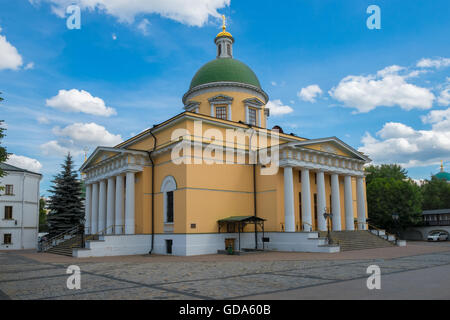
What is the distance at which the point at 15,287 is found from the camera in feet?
36.5

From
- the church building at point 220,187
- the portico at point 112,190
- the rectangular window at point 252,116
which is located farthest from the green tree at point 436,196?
the portico at point 112,190

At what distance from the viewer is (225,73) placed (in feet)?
102

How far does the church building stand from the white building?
14.3 metres

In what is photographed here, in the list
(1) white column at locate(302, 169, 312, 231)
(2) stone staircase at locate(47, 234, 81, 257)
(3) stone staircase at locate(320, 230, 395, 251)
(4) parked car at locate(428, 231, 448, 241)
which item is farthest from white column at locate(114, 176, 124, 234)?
(4) parked car at locate(428, 231, 448, 241)

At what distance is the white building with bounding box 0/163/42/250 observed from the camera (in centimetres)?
3850

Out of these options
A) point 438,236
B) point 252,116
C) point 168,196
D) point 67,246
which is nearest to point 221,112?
point 252,116

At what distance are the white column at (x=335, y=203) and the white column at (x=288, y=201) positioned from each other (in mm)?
4631

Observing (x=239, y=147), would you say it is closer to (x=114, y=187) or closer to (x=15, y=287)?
(x=114, y=187)

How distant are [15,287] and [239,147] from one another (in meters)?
17.4

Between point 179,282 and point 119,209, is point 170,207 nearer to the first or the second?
point 119,209

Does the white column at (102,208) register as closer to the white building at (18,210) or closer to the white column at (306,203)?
the white building at (18,210)

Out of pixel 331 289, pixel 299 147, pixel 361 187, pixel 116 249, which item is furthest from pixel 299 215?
pixel 331 289

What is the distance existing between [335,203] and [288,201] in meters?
5.04
